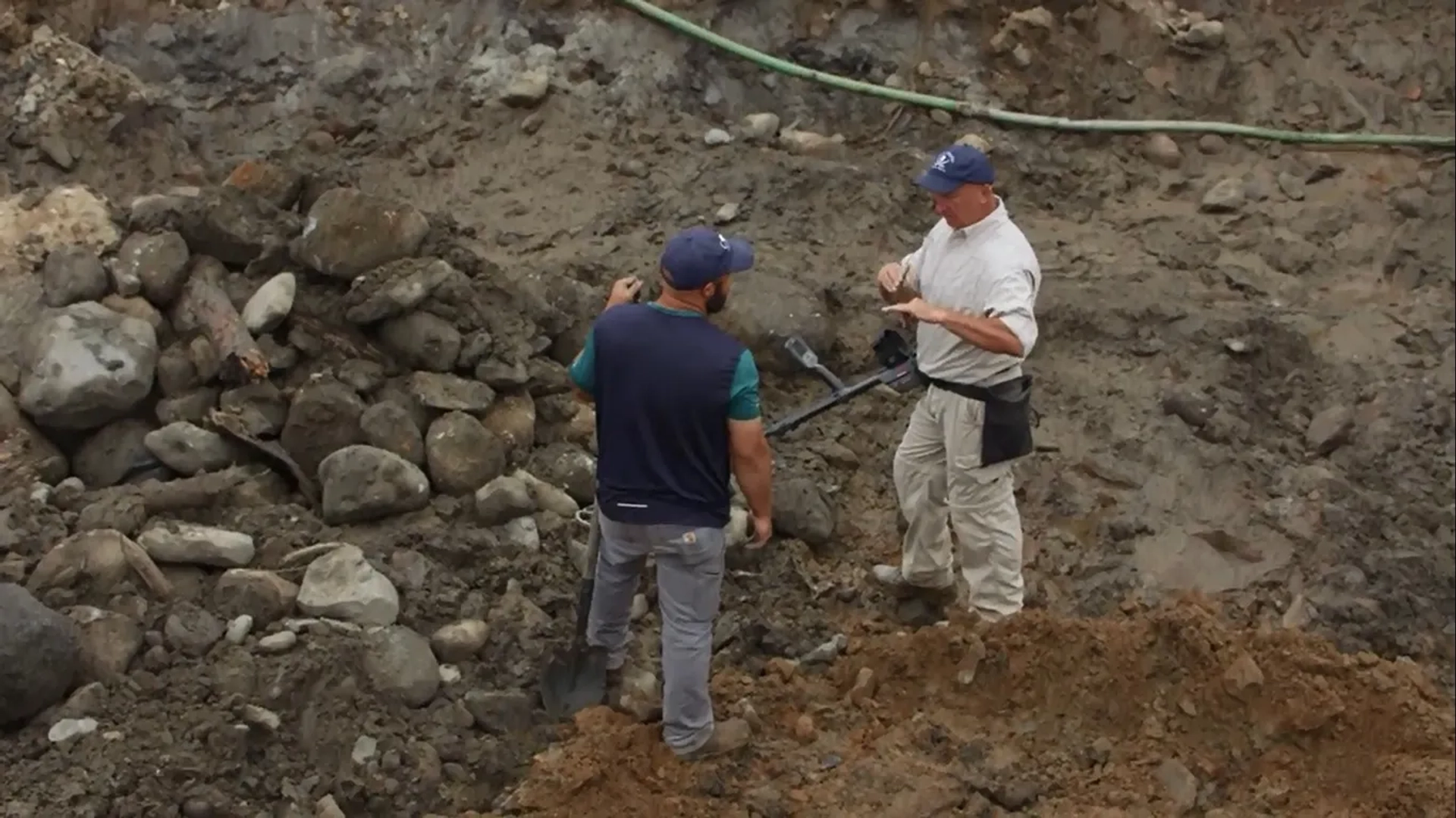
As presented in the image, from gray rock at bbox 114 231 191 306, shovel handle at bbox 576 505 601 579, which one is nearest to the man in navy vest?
shovel handle at bbox 576 505 601 579

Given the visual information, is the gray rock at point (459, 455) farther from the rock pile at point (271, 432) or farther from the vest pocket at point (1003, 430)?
the vest pocket at point (1003, 430)

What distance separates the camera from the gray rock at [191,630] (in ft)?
14.7

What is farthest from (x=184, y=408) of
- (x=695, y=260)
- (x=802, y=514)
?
(x=802, y=514)

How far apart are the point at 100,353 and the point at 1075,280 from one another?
17.1 feet

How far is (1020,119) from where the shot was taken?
885 cm

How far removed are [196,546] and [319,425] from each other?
778 millimetres

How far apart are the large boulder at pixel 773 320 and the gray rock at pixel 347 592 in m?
2.53

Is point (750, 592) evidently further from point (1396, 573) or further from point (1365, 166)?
point (1365, 166)

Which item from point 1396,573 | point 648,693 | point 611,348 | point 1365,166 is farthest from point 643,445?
point 1365,166

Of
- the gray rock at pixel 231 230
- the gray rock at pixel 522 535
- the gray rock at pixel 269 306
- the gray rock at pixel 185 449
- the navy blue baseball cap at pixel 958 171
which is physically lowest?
the gray rock at pixel 522 535

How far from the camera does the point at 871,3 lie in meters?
9.20

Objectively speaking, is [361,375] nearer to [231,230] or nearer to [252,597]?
[231,230]

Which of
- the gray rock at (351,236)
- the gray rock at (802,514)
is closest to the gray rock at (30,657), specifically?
the gray rock at (351,236)

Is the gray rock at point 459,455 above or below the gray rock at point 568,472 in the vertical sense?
above
